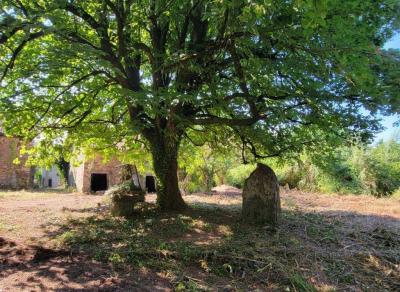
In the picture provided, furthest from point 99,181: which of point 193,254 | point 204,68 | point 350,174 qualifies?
point 193,254

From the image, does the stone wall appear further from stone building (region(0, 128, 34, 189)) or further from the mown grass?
stone building (region(0, 128, 34, 189))

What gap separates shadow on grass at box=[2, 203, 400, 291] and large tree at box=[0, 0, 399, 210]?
212cm

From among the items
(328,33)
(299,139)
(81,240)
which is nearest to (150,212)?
(81,240)

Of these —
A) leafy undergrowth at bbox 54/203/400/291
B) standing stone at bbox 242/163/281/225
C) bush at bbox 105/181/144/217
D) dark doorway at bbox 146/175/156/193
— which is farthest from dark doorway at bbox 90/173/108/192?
standing stone at bbox 242/163/281/225

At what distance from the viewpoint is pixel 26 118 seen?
32.2 feet

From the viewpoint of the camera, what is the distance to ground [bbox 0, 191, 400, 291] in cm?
548

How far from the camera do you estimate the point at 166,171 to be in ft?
31.6

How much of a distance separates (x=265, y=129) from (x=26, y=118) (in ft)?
21.8

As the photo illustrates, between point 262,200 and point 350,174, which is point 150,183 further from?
point 262,200

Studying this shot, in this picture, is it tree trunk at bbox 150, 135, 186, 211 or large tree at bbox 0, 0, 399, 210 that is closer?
large tree at bbox 0, 0, 399, 210

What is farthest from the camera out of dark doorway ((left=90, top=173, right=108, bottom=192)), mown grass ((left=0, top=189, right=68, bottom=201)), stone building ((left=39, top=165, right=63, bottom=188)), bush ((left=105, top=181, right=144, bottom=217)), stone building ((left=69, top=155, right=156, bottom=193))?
stone building ((left=39, top=165, right=63, bottom=188))

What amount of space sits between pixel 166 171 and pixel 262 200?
2.76m

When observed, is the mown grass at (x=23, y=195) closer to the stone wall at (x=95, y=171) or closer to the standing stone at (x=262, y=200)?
the stone wall at (x=95, y=171)

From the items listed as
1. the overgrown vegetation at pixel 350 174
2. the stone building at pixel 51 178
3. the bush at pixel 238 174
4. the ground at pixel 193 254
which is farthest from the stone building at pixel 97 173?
the stone building at pixel 51 178
